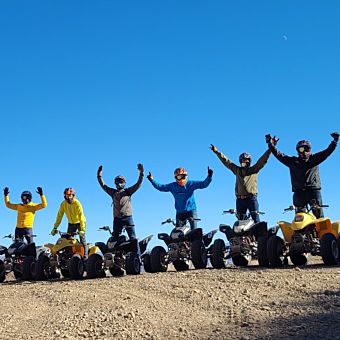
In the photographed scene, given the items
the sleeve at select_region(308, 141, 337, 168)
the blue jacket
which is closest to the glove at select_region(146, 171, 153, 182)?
the blue jacket

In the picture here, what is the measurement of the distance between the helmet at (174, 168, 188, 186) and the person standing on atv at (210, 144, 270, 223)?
1.36 meters

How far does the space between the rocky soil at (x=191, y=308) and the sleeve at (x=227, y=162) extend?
11.4 ft

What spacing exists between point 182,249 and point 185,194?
1.56 metres

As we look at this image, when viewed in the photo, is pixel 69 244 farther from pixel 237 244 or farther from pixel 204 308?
pixel 204 308

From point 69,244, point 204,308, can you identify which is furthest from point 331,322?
point 69,244

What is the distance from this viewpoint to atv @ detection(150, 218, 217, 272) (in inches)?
523

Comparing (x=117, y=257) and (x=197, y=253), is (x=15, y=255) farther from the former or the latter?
(x=197, y=253)

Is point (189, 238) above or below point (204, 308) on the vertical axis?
above

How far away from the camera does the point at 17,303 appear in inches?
401

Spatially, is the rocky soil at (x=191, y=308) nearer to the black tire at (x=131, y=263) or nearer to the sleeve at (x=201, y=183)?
the black tire at (x=131, y=263)

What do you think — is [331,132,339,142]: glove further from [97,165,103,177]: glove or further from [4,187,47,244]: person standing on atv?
[4,187,47,244]: person standing on atv

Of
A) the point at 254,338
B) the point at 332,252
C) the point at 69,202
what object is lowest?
the point at 254,338

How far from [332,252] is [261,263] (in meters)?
1.57

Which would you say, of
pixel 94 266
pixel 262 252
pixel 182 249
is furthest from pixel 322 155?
pixel 94 266
